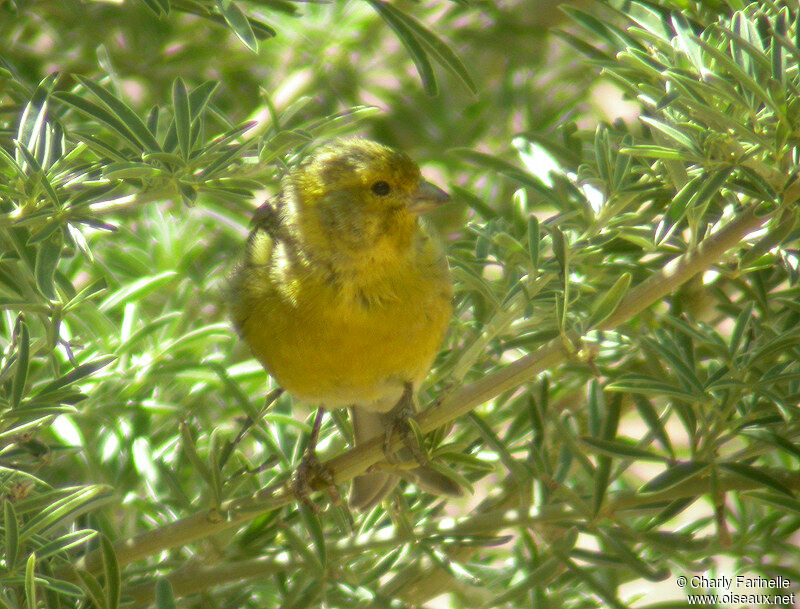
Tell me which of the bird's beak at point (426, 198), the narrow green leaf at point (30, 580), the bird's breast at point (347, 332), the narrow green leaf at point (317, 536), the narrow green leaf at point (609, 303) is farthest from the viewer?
the bird's beak at point (426, 198)

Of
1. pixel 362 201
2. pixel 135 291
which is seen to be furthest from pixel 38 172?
pixel 362 201

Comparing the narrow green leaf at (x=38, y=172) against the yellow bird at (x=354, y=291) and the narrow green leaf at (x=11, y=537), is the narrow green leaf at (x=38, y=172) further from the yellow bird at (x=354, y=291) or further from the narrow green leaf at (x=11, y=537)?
the yellow bird at (x=354, y=291)

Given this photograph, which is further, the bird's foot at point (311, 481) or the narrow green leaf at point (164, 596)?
the bird's foot at point (311, 481)

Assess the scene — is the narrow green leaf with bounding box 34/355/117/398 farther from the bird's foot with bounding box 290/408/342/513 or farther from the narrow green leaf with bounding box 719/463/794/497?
the narrow green leaf with bounding box 719/463/794/497

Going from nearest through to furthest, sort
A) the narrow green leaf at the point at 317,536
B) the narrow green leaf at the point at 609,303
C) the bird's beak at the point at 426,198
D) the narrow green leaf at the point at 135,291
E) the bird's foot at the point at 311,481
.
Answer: the narrow green leaf at the point at 609,303, the narrow green leaf at the point at 317,536, the bird's foot at the point at 311,481, the narrow green leaf at the point at 135,291, the bird's beak at the point at 426,198

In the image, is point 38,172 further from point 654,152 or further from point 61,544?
point 654,152

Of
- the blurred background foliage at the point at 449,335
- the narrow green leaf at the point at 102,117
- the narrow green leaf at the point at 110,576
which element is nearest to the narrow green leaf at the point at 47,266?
the blurred background foliage at the point at 449,335

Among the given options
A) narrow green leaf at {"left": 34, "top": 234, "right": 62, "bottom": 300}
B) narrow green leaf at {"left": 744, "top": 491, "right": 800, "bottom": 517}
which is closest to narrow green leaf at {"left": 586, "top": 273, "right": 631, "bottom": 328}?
narrow green leaf at {"left": 744, "top": 491, "right": 800, "bottom": 517}
